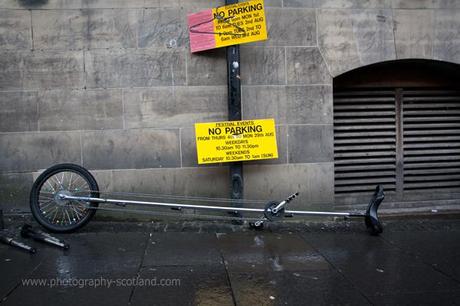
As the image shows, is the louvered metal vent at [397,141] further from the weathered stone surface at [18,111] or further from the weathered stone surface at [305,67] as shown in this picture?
the weathered stone surface at [18,111]

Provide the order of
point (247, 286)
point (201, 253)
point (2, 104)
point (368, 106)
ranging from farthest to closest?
point (368, 106), point (2, 104), point (201, 253), point (247, 286)

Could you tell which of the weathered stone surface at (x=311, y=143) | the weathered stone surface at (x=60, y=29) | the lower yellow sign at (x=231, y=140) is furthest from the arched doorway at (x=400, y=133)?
the weathered stone surface at (x=60, y=29)

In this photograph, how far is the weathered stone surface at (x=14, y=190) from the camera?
6.20m

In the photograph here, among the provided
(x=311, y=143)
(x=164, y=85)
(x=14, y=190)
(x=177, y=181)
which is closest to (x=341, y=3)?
(x=311, y=143)

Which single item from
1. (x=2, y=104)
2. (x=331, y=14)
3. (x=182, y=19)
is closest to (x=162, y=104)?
(x=182, y=19)

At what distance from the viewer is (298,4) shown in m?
6.40

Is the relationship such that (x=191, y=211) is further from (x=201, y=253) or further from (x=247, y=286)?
(x=247, y=286)

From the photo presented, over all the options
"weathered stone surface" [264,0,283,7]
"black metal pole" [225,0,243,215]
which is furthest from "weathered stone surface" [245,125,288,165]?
"weathered stone surface" [264,0,283,7]

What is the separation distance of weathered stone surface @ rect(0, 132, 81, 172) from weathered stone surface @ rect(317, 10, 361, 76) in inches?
146

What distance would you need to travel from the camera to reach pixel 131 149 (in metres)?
6.32

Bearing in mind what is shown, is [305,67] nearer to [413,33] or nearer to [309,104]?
[309,104]

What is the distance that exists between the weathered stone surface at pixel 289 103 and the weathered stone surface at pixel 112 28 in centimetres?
176

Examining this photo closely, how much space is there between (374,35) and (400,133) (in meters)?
1.63

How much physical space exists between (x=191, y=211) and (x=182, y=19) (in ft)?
8.86
